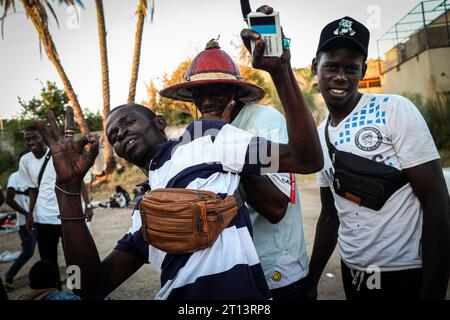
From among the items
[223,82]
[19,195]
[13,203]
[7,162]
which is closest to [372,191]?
[223,82]

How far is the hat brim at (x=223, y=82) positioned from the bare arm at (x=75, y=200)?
0.74 meters

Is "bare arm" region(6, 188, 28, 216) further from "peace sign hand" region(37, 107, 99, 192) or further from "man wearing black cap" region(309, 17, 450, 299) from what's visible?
"man wearing black cap" region(309, 17, 450, 299)

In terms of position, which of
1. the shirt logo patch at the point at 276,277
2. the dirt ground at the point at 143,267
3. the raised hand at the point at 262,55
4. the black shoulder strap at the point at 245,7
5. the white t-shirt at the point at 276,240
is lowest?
the dirt ground at the point at 143,267

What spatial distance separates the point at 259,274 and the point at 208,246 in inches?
9.3

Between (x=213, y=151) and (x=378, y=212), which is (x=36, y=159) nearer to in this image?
(x=213, y=151)

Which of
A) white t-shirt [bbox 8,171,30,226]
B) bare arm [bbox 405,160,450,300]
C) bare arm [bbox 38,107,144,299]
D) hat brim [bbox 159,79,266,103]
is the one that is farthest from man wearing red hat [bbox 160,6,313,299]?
white t-shirt [bbox 8,171,30,226]

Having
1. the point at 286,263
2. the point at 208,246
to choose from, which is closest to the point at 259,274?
the point at 208,246

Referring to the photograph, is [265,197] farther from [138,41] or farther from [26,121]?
[26,121]

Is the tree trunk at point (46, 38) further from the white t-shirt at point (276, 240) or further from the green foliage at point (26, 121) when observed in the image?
the white t-shirt at point (276, 240)

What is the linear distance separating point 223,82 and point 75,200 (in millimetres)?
974

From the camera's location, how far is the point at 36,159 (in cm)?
460

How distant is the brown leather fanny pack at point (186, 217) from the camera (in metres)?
1.28

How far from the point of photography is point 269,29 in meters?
1.16

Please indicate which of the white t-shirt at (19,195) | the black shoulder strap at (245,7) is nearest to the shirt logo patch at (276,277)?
the black shoulder strap at (245,7)
